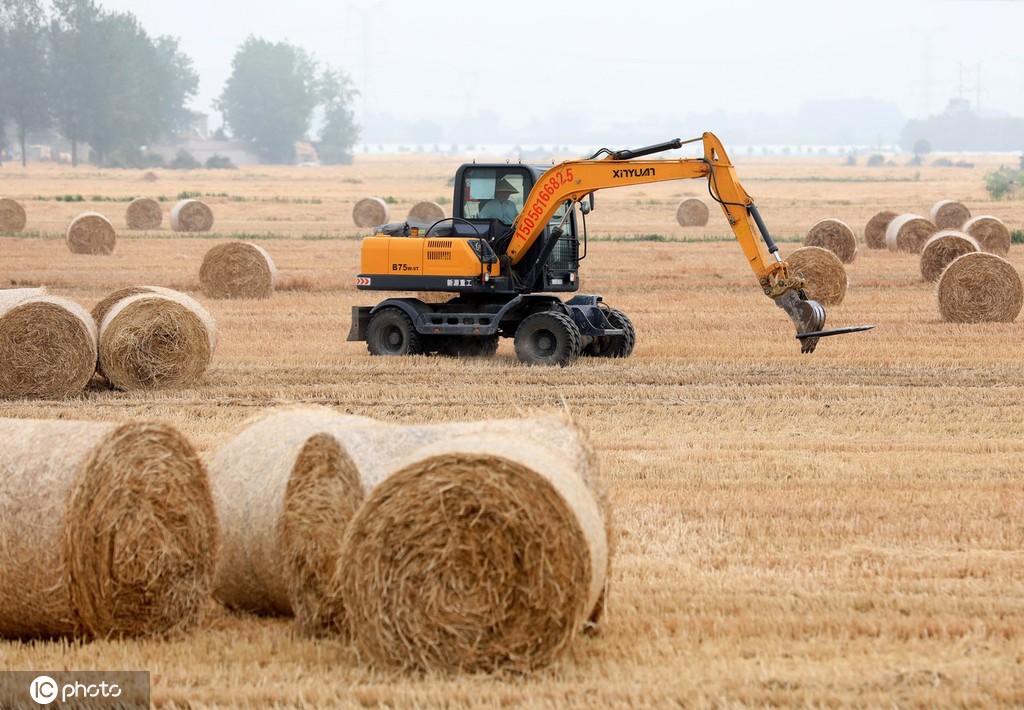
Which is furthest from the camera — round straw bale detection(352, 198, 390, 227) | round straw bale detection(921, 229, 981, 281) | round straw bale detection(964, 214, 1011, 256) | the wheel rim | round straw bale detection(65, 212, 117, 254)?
round straw bale detection(352, 198, 390, 227)

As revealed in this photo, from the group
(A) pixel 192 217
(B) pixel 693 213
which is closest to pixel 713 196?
(B) pixel 693 213

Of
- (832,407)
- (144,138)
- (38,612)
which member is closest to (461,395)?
(832,407)

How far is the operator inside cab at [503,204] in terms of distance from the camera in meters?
16.5

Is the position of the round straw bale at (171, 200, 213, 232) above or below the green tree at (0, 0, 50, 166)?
below

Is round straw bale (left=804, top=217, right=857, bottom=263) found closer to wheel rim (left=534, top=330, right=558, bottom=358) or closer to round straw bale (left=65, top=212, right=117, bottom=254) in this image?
wheel rim (left=534, top=330, right=558, bottom=358)

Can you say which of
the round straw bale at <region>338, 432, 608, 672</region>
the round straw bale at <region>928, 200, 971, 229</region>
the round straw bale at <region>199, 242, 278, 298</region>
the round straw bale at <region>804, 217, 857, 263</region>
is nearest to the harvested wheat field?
the round straw bale at <region>338, 432, 608, 672</region>

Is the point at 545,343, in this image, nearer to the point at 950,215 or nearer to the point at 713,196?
the point at 713,196

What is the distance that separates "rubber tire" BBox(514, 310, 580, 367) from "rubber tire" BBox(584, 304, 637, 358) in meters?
0.73

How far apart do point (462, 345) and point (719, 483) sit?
7.13 metres

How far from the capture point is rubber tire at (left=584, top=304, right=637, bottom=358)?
1641 centimetres

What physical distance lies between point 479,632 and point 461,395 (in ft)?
26.0

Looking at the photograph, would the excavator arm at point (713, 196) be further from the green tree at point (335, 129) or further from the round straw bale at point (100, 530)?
the green tree at point (335, 129)

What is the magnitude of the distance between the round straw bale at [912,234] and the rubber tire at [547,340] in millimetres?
16964

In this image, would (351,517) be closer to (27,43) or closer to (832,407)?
(832,407)
